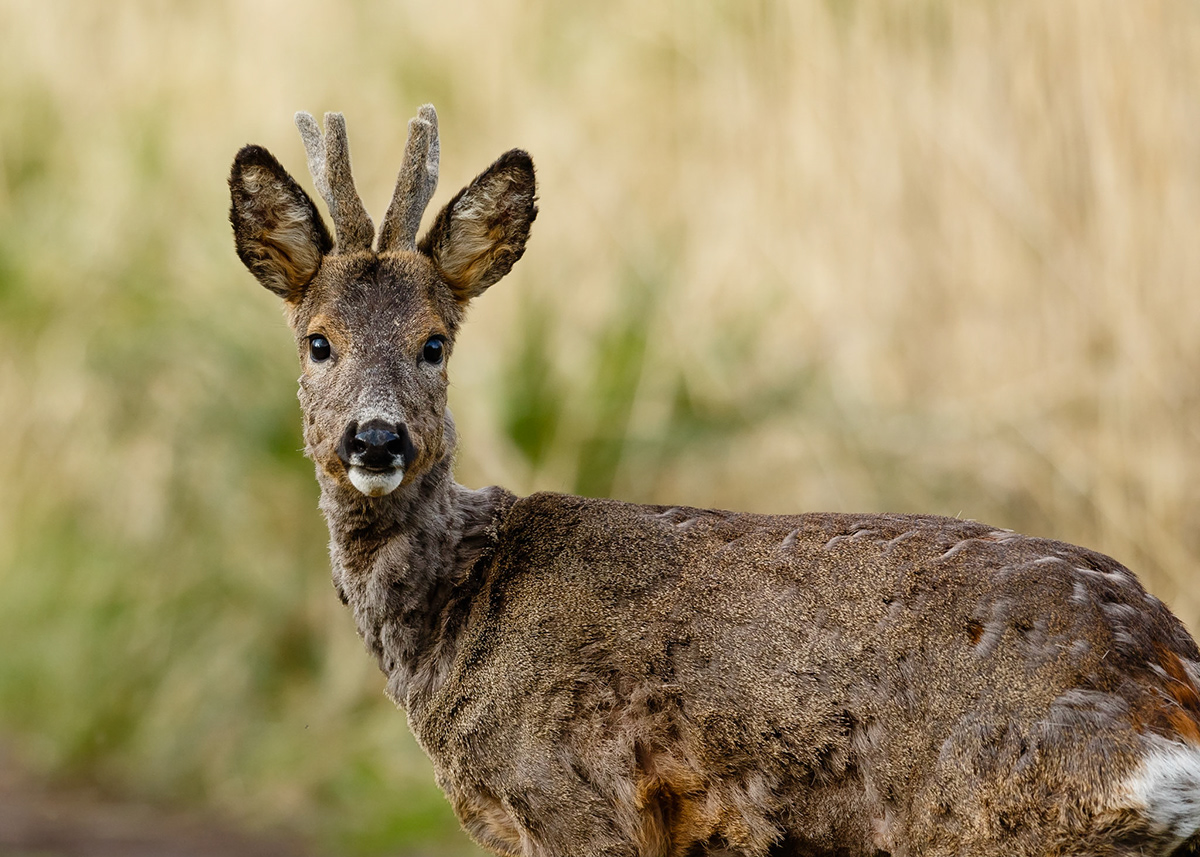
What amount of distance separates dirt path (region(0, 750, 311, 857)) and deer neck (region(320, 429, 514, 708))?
3.91 meters

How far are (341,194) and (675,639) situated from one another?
187 cm

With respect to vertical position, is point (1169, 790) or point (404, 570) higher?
point (404, 570)

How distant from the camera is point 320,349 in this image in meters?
5.23

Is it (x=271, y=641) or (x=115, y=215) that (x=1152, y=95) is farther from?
(x=115, y=215)

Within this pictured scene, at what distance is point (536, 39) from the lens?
10.7 metres

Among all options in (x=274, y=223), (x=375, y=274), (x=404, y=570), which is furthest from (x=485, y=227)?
(x=404, y=570)

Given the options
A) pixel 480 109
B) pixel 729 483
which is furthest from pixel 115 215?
pixel 729 483

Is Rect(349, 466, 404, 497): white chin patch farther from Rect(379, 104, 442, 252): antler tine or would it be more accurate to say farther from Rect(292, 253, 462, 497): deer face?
Rect(379, 104, 442, 252): antler tine

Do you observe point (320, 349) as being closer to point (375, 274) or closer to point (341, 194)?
point (375, 274)

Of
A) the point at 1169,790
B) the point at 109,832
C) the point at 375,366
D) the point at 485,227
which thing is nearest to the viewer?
the point at 1169,790

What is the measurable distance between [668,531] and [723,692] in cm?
69

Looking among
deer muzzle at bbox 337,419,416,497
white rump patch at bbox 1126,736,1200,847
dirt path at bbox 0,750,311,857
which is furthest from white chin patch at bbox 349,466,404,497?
dirt path at bbox 0,750,311,857

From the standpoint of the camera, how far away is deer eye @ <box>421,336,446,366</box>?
5.27m

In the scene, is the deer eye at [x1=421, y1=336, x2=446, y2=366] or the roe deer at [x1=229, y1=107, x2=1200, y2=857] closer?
the roe deer at [x1=229, y1=107, x2=1200, y2=857]
